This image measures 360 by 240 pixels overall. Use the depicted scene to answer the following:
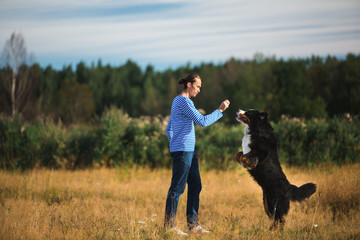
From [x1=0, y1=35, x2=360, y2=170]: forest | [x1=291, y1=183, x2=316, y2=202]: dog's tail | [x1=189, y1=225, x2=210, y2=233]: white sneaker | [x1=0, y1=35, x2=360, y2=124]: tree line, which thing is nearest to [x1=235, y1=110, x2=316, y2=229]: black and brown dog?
[x1=291, y1=183, x2=316, y2=202]: dog's tail

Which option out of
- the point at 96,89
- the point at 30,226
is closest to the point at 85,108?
the point at 96,89

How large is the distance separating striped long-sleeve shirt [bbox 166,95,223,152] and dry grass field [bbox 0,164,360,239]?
1.40 m

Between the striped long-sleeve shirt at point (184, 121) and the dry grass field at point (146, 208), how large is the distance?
4.58ft

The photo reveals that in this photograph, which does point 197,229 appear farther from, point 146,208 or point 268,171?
point 146,208

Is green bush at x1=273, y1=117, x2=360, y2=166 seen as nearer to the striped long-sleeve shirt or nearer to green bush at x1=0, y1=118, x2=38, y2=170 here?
the striped long-sleeve shirt

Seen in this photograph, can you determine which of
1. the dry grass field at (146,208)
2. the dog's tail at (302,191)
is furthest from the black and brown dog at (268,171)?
the dry grass field at (146,208)

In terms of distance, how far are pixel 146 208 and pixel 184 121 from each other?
107 inches

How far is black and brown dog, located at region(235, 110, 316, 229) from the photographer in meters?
5.41

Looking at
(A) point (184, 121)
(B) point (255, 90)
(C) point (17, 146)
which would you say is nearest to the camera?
(A) point (184, 121)

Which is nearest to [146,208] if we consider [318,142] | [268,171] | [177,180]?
[177,180]

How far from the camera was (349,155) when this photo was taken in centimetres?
1154

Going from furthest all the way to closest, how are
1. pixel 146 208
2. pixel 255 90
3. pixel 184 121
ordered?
1. pixel 255 90
2. pixel 146 208
3. pixel 184 121

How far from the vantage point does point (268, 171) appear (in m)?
5.44

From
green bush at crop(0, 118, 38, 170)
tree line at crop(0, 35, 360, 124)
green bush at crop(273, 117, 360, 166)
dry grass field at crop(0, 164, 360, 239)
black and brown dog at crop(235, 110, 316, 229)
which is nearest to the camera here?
dry grass field at crop(0, 164, 360, 239)
